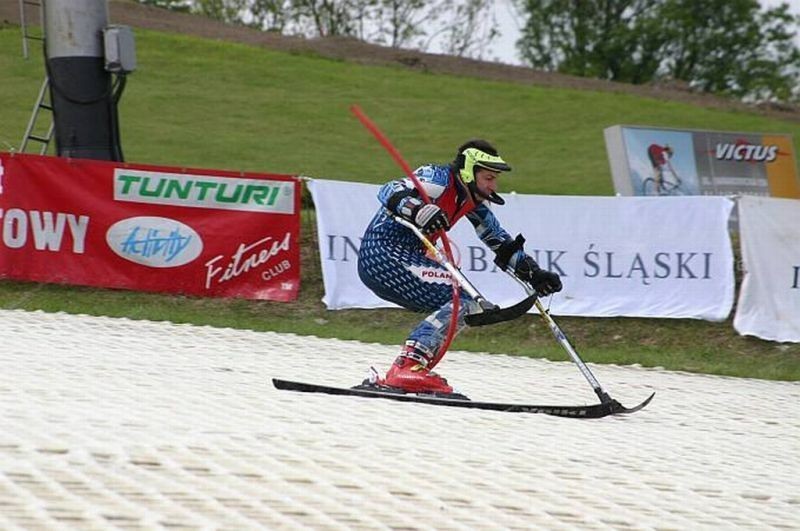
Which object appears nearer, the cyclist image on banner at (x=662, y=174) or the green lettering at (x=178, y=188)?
the green lettering at (x=178, y=188)

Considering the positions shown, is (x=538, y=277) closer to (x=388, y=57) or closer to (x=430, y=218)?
(x=430, y=218)

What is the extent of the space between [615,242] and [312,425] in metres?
8.54

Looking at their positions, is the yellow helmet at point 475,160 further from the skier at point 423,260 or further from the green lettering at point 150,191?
the green lettering at point 150,191

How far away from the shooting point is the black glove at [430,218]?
7621mm

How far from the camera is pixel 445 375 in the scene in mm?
10703

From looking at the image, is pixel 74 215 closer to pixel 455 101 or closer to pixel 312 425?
pixel 312 425

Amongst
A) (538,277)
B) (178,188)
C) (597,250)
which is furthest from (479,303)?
(178,188)

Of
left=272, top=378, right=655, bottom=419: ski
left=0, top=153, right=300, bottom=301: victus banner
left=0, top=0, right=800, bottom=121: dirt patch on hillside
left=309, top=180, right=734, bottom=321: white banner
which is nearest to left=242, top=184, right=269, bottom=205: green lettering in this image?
left=0, top=153, right=300, bottom=301: victus banner

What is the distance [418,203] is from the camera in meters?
7.74

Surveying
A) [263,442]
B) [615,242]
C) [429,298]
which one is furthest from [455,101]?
[263,442]

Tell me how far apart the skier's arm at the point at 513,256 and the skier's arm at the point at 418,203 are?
66 centimetres

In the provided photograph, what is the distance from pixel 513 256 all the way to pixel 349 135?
2275cm

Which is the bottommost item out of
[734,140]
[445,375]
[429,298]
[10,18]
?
[445,375]

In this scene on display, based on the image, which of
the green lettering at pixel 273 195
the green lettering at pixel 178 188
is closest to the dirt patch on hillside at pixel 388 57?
the green lettering at pixel 273 195
